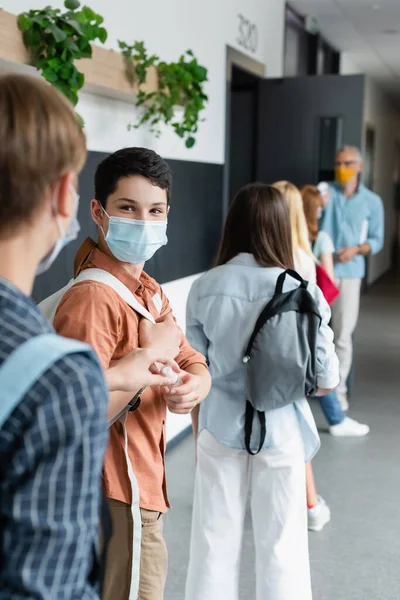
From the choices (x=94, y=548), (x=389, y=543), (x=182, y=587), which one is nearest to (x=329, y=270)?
(x=389, y=543)

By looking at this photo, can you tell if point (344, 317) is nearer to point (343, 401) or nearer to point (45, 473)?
point (343, 401)

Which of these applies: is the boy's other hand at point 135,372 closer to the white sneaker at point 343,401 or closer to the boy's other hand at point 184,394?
the boy's other hand at point 184,394

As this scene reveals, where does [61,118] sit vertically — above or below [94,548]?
above

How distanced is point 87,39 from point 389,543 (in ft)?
7.87

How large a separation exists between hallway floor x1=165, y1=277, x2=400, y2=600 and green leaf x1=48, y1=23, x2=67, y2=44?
2.03 m

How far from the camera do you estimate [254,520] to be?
7.63 feet

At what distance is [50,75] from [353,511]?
2410 mm

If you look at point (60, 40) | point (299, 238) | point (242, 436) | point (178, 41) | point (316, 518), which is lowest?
point (316, 518)

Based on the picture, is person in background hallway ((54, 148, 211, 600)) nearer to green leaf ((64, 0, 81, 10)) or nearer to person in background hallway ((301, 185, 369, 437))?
green leaf ((64, 0, 81, 10))

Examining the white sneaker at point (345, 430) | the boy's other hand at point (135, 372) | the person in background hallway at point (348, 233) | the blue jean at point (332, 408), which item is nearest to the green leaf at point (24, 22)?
the boy's other hand at point (135, 372)

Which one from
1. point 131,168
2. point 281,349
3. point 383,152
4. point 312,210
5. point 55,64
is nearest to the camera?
point 131,168

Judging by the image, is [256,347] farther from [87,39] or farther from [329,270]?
[329,270]

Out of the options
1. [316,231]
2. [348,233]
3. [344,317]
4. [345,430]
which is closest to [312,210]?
[316,231]

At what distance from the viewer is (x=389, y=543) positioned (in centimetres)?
320
